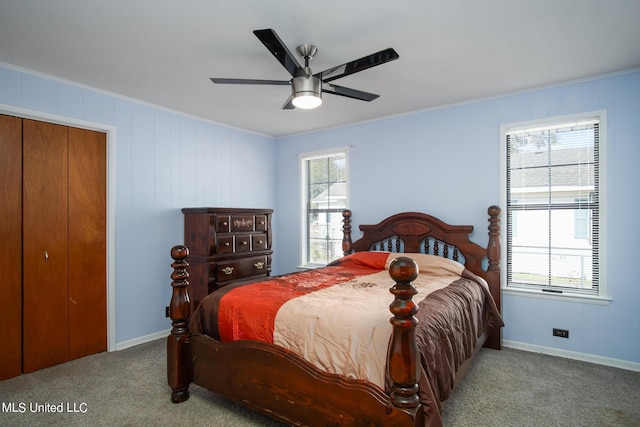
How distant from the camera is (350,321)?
1802 mm

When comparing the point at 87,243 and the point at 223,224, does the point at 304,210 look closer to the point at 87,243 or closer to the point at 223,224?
the point at 223,224

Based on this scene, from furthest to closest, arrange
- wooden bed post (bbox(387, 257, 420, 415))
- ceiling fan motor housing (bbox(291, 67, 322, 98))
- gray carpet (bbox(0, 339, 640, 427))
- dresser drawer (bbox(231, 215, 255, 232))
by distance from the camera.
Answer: dresser drawer (bbox(231, 215, 255, 232))
ceiling fan motor housing (bbox(291, 67, 322, 98))
gray carpet (bbox(0, 339, 640, 427))
wooden bed post (bbox(387, 257, 420, 415))

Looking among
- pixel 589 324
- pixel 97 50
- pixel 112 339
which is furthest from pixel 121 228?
pixel 589 324

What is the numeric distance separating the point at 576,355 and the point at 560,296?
52cm

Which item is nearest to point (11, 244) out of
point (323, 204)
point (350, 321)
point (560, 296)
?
point (350, 321)

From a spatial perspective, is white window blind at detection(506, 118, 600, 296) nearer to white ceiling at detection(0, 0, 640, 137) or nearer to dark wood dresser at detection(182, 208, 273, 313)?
white ceiling at detection(0, 0, 640, 137)

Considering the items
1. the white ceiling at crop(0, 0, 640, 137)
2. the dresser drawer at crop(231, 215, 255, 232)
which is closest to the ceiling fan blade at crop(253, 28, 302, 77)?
the white ceiling at crop(0, 0, 640, 137)

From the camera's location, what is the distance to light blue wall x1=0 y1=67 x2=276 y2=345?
9.98ft

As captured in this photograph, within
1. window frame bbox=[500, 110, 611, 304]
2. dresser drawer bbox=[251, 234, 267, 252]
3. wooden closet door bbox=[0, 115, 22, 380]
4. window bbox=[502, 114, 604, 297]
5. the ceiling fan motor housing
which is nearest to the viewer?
the ceiling fan motor housing

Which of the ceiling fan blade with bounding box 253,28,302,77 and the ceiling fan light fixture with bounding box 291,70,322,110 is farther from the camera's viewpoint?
the ceiling fan light fixture with bounding box 291,70,322,110

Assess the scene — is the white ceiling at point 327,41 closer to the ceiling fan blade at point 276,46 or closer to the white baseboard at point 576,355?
the ceiling fan blade at point 276,46

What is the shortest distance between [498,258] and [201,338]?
2.78 meters

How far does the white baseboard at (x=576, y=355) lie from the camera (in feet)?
9.49

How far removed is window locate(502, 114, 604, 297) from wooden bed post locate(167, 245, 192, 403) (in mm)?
3015
